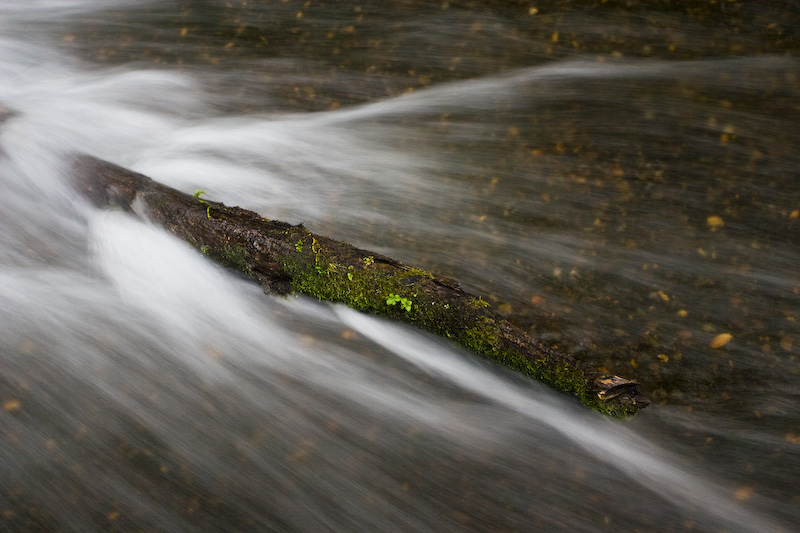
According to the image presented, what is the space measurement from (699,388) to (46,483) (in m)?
4.05

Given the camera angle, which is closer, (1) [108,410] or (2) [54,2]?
(1) [108,410]

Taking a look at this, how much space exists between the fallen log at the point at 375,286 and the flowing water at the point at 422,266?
18 cm

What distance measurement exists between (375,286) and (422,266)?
60 cm

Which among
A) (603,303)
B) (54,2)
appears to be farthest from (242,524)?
(54,2)

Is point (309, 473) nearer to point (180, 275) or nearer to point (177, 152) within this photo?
point (180, 275)

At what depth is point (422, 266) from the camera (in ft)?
12.4

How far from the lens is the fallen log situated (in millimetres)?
3166

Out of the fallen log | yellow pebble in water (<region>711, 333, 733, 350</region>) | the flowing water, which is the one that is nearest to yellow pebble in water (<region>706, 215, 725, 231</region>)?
the flowing water

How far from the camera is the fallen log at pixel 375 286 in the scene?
3.17m

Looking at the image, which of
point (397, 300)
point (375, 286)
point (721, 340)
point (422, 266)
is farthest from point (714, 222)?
point (375, 286)

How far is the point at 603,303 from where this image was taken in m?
3.55

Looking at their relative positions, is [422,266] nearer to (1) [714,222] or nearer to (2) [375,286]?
(2) [375,286]

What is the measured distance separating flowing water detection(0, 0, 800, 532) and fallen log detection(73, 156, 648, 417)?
0.59 feet

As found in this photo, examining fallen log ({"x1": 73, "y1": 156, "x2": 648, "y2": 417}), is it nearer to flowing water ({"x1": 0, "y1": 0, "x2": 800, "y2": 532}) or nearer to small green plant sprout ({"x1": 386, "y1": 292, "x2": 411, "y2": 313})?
small green plant sprout ({"x1": 386, "y1": 292, "x2": 411, "y2": 313})
